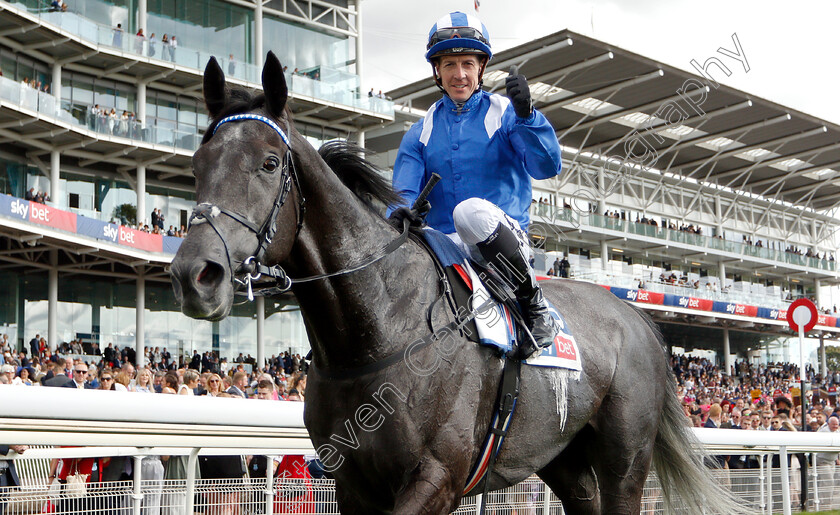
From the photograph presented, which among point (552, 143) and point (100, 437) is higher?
point (552, 143)

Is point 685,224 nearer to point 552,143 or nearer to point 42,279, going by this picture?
point 42,279

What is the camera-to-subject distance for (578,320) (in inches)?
139

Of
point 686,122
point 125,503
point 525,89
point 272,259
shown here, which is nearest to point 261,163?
point 272,259

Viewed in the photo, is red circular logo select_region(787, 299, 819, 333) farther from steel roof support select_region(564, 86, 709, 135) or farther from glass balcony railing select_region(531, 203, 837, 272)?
glass balcony railing select_region(531, 203, 837, 272)

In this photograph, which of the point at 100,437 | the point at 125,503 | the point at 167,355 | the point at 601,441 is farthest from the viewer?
the point at 167,355

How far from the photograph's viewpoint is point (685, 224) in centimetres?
4191

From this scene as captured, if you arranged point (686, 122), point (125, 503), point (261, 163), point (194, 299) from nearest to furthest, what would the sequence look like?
1. point (194, 299)
2. point (261, 163)
3. point (125, 503)
4. point (686, 122)

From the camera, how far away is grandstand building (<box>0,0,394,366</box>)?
2222 centimetres

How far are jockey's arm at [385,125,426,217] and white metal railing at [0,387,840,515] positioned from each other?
90 centimetres

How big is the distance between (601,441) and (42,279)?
23.4m

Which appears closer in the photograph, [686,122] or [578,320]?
[578,320]

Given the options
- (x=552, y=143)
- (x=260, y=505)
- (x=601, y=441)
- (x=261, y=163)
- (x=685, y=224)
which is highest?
(x=685, y=224)

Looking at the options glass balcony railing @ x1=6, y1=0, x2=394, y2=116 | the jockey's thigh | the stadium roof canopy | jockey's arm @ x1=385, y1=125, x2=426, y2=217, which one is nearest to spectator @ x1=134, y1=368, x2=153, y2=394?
jockey's arm @ x1=385, y1=125, x2=426, y2=217

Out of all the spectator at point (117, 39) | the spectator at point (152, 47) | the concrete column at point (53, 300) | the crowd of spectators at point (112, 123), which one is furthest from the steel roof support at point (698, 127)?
the concrete column at point (53, 300)
